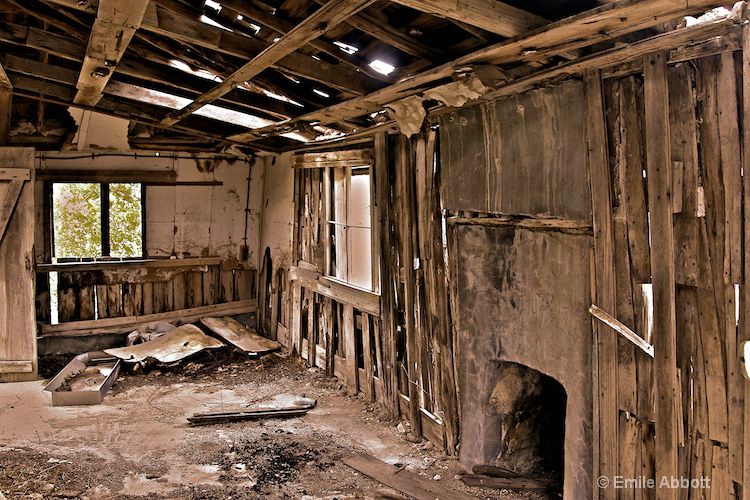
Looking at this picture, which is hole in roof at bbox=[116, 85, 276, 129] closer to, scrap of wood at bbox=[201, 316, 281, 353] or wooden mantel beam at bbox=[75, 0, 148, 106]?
wooden mantel beam at bbox=[75, 0, 148, 106]

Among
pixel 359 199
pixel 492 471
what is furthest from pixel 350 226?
pixel 492 471

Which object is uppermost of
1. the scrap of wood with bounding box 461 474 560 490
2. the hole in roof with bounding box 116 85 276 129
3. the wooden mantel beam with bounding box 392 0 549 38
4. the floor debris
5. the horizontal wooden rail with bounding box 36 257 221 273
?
the hole in roof with bounding box 116 85 276 129

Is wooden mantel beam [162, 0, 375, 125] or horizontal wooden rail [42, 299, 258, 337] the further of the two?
horizontal wooden rail [42, 299, 258, 337]

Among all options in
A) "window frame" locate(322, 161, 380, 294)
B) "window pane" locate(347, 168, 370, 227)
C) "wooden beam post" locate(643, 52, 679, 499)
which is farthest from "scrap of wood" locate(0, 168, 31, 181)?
"wooden beam post" locate(643, 52, 679, 499)

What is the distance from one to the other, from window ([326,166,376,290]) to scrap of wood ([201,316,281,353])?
1702 millimetres

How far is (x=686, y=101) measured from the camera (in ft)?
8.75

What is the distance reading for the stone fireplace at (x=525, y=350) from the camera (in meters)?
3.40

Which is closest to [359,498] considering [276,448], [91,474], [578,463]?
[276,448]

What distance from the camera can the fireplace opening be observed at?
4305mm

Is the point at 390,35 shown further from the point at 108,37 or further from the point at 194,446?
the point at 194,446

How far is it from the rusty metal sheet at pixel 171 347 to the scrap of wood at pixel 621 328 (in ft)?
18.0

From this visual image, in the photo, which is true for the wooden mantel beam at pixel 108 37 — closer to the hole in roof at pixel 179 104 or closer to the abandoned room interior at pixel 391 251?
the abandoned room interior at pixel 391 251

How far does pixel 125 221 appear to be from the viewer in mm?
8023

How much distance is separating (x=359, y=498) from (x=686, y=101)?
3228 millimetres
